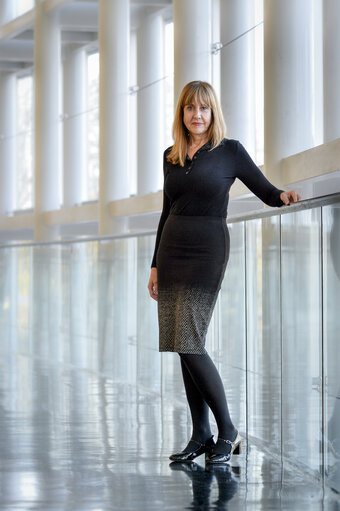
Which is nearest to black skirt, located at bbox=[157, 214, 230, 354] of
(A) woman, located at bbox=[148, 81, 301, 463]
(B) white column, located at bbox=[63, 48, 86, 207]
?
(A) woman, located at bbox=[148, 81, 301, 463]

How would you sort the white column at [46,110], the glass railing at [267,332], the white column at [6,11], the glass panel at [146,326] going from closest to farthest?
the glass railing at [267,332]
the glass panel at [146,326]
the white column at [46,110]
the white column at [6,11]

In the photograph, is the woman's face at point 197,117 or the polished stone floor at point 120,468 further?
the woman's face at point 197,117

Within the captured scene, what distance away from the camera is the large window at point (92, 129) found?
15406mm

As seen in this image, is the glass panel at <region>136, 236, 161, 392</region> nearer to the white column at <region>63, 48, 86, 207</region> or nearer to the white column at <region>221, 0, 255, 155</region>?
the white column at <region>221, 0, 255, 155</region>

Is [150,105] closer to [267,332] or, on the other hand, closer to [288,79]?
[288,79]

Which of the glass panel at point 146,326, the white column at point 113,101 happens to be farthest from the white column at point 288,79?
the white column at point 113,101

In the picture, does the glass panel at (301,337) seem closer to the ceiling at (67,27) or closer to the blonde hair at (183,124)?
the blonde hair at (183,124)

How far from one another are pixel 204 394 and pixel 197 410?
0.14 meters

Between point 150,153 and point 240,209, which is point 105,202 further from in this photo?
point 240,209

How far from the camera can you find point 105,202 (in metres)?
11.7

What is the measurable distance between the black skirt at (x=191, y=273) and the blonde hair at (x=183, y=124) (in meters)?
0.28

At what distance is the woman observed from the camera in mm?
4402

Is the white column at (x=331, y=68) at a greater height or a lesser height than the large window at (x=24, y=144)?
lesser

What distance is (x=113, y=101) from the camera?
11.5 metres
